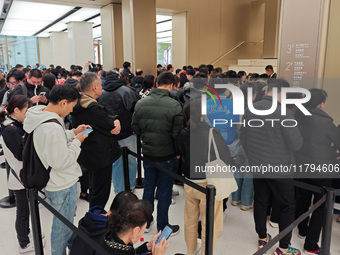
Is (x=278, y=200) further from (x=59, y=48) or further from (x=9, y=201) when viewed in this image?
(x=59, y=48)

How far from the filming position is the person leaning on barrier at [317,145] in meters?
2.47

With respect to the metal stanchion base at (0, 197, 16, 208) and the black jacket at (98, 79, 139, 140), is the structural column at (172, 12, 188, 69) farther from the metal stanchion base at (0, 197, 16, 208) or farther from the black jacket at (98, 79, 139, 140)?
the metal stanchion base at (0, 197, 16, 208)

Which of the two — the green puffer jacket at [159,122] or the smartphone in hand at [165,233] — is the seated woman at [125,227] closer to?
the smartphone in hand at [165,233]

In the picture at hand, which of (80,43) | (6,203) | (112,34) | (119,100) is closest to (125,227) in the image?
(119,100)

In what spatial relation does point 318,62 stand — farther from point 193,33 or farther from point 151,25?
point 193,33

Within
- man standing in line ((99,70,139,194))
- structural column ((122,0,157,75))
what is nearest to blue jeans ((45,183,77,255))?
man standing in line ((99,70,139,194))

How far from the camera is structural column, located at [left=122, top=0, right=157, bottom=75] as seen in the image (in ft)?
26.1

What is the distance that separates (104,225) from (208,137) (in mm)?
1006

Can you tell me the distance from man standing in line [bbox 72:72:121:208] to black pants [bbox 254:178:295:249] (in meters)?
1.38

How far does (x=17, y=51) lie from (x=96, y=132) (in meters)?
20.3

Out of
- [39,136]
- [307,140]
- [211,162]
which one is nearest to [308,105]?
[307,140]

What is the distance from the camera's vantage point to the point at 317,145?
2537 millimetres

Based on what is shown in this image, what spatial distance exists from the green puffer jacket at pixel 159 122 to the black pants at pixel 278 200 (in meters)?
0.87

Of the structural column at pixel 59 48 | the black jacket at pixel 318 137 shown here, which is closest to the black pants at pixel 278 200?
the black jacket at pixel 318 137
